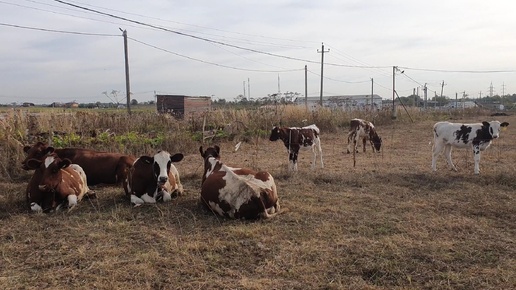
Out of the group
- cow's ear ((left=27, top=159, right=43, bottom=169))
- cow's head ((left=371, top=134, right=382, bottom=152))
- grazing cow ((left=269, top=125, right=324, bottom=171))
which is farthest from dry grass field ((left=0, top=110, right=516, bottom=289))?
cow's head ((left=371, top=134, right=382, bottom=152))

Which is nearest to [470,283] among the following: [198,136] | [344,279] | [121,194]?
[344,279]

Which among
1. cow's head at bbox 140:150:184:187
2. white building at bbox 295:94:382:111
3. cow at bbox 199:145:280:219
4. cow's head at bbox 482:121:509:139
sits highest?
white building at bbox 295:94:382:111

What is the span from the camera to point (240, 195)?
611 centimetres

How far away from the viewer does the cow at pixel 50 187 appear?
6.60 meters

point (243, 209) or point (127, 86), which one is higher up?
point (127, 86)

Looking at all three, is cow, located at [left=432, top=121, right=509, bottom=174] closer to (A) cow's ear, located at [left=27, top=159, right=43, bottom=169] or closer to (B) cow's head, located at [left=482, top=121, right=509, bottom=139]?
(B) cow's head, located at [left=482, top=121, right=509, bottom=139]

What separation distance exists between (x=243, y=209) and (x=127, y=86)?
60.2 feet

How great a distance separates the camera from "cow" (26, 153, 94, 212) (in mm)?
6598

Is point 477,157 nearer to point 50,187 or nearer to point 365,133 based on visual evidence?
point 365,133

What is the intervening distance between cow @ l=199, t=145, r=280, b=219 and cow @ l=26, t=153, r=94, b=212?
2.22m

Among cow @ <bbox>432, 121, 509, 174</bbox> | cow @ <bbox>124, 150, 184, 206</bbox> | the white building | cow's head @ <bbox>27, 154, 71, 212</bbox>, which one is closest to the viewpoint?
cow's head @ <bbox>27, 154, 71, 212</bbox>

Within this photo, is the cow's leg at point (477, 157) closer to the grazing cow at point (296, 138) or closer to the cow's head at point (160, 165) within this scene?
the grazing cow at point (296, 138)

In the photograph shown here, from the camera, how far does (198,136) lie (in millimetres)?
15328

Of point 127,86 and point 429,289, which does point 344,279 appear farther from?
point 127,86
